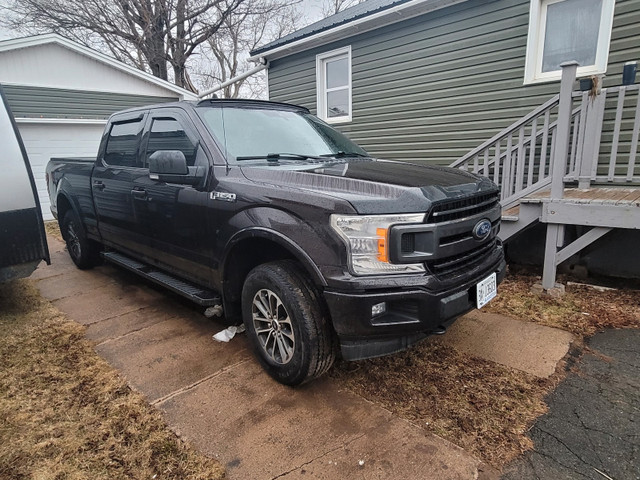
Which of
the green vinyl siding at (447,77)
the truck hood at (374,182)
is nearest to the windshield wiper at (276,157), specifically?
the truck hood at (374,182)

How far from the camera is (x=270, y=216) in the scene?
8.03ft

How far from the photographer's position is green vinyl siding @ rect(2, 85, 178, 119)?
9.65m

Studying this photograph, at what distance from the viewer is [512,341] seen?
3.22 meters

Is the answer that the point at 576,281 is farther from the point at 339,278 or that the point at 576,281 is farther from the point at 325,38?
the point at 325,38

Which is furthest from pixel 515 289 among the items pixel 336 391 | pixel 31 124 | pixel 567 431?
pixel 31 124

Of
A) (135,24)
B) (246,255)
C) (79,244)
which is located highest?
(135,24)

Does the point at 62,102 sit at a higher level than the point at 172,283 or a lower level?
higher

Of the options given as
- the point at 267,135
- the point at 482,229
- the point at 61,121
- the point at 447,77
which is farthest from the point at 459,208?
the point at 61,121

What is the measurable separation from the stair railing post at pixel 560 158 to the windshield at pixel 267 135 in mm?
1998

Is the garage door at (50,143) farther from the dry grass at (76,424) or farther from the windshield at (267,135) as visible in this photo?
the windshield at (267,135)

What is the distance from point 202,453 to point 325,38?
7209 mm

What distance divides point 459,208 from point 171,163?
205cm

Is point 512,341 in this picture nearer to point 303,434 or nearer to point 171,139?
point 303,434

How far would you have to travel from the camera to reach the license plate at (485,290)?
7.98 feet
